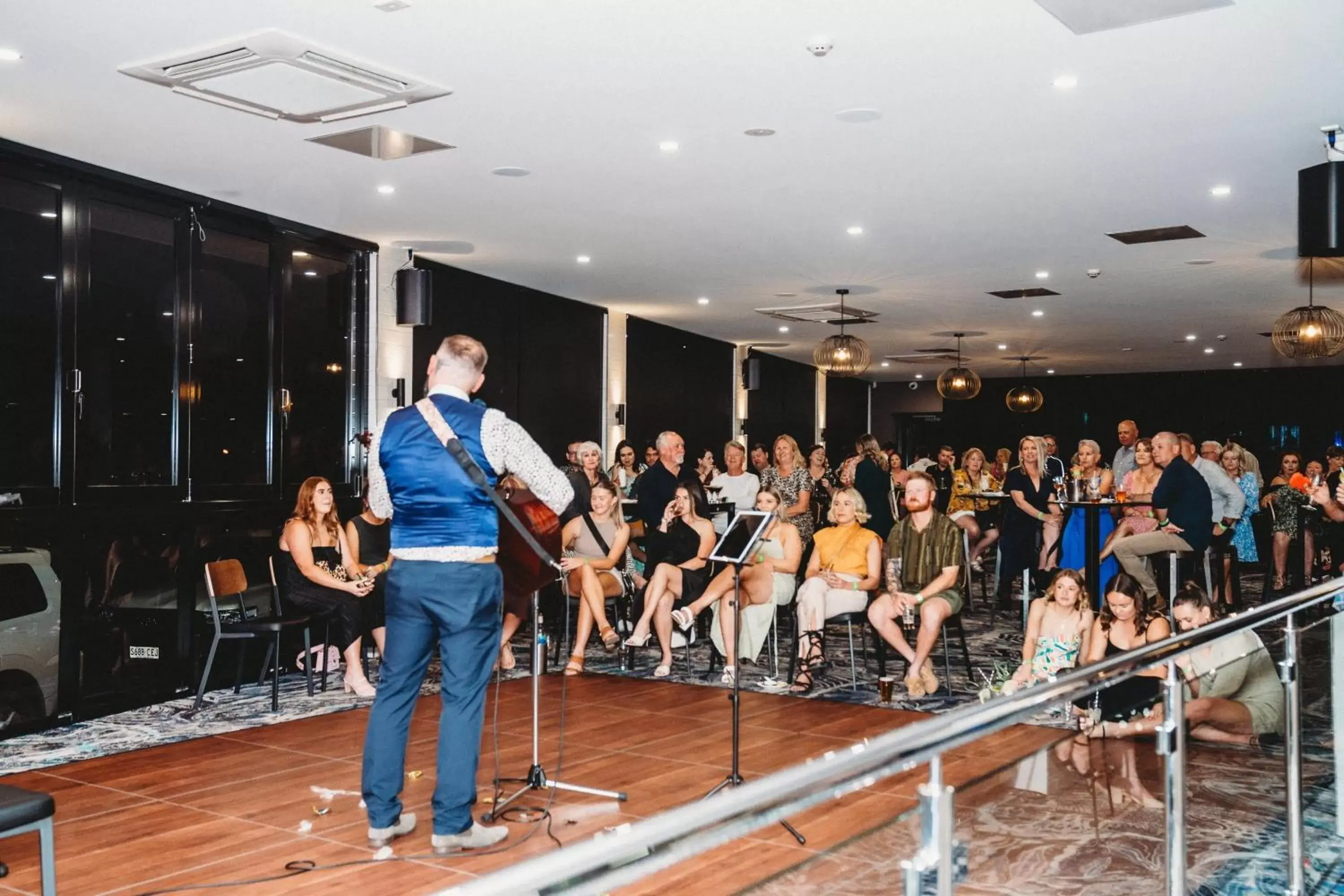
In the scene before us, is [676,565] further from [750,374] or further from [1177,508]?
[750,374]

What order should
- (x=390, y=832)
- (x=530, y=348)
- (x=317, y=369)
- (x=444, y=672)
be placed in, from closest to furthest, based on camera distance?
(x=444, y=672) < (x=390, y=832) < (x=317, y=369) < (x=530, y=348)

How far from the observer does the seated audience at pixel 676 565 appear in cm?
713

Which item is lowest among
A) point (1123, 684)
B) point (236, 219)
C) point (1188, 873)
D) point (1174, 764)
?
point (1188, 873)

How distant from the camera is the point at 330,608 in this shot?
22.0ft

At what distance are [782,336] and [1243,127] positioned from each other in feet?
28.6

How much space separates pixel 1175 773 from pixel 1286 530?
977 centimetres

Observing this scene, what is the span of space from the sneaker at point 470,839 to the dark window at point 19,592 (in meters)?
3.01

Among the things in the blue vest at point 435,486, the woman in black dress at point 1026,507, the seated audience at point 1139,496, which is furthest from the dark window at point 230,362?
the seated audience at point 1139,496

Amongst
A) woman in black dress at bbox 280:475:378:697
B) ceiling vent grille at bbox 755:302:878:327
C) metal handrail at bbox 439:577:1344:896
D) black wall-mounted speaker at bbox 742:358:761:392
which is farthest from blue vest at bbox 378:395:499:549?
black wall-mounted speaker at bbox 742:358:761:392

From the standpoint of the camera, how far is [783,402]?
54.6 feet

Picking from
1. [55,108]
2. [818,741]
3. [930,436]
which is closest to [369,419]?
[55,108]

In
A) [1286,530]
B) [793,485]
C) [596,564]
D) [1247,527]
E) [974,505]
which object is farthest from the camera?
[974,505]

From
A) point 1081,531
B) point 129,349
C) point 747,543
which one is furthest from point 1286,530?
point 129,349

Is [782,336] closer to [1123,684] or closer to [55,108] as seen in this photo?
[55,108]
